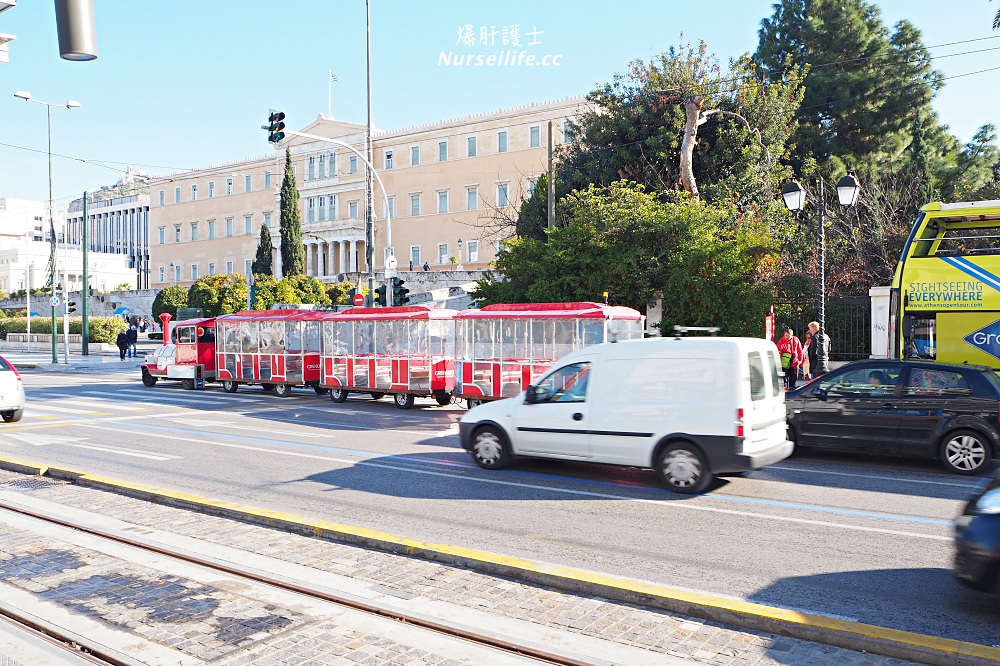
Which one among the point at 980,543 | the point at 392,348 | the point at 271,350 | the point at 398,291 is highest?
the point at 398,291

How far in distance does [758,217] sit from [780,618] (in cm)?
2457

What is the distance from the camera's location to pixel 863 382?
11.9 m

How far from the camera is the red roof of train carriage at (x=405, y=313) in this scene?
20656 mm

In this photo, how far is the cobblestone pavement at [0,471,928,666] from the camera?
193 inches

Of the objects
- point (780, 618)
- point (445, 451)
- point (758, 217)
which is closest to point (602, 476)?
point (445, 451)

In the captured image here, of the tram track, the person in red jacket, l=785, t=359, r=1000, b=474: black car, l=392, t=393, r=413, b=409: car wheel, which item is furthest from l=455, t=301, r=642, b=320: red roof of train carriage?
the tram track

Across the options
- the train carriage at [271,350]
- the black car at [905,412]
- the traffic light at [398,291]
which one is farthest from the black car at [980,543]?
the traffic light at [398,291]

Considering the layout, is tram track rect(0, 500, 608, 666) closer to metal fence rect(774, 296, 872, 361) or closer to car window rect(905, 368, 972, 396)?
car window rect(905, 368, 972, 396)

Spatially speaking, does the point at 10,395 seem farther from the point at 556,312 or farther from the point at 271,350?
the point at 556,312

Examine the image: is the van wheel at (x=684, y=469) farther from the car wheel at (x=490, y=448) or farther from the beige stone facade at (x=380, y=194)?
the beige stone facade at (x=380, y=194)

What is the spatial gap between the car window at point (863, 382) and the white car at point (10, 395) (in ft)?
49.8

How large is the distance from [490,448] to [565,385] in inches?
56.3

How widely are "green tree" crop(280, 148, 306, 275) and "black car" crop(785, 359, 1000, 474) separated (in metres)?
60.4

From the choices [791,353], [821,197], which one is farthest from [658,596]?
[791,353]
